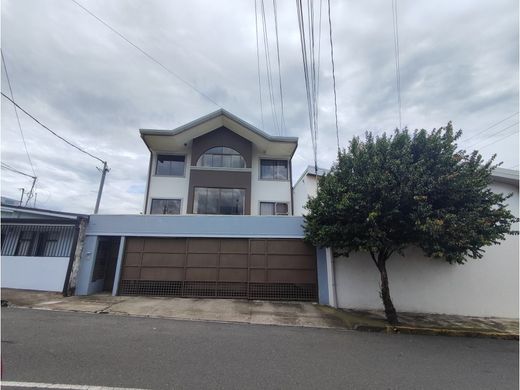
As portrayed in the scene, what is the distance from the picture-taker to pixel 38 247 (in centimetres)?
1213

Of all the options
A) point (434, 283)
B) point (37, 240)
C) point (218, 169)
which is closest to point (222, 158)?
point (218, 169)

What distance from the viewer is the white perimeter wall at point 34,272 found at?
11.2 metres

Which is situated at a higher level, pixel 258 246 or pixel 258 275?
pixel 258 246

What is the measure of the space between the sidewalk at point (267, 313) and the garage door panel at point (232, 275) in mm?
857

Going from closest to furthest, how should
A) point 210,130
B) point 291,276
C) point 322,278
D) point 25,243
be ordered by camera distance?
point 322,278, point 291,276, point 25,243, point 210,130

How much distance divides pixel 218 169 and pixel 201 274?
703 centimetres

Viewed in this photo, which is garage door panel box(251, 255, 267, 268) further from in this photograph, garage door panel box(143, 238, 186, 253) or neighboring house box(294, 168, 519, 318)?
garage door panel box(143, 238, 186, 253)

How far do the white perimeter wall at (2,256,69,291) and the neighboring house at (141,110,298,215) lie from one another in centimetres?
522

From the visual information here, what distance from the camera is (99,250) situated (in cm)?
1188

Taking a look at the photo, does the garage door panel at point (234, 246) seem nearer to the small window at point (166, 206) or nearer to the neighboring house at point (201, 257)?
the neighboring house at point (201, 257)

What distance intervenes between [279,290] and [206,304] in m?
3.03

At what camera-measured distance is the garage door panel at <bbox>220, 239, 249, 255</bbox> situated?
11.4 metres

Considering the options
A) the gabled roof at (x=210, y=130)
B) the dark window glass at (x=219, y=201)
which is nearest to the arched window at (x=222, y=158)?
the gabled roof at (x=210, y=130)

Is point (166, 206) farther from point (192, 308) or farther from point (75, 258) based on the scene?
point (192, 308)
